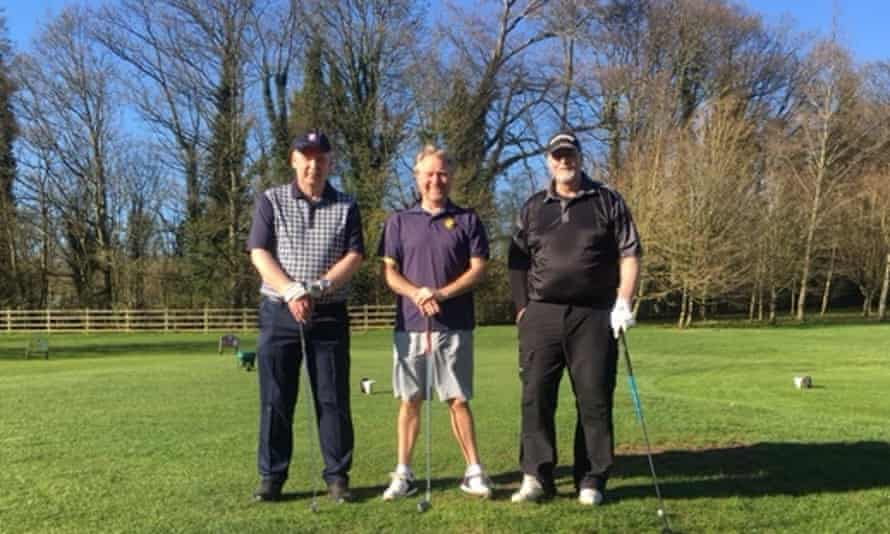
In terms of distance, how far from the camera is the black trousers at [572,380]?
4703 millimetres

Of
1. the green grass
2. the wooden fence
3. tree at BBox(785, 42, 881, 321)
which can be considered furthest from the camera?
tree at BBox(785, 42, 881, 321)

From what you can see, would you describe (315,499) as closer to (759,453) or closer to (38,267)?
(759,453)

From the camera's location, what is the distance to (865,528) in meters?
4.11

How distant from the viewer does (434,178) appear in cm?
494

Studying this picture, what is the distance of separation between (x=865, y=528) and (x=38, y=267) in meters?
41.8

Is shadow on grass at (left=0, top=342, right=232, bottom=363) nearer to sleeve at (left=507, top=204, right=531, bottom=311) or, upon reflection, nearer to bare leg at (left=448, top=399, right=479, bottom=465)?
bare leg at (left=448, top=399, right=479, bottom=465)

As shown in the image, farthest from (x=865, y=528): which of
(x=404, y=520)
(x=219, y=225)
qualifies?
(x=219, y=225)

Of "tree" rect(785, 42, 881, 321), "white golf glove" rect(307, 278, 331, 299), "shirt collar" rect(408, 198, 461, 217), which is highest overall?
"tree" rect(785, 42, 881, 321)

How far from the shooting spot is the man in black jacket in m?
4.70

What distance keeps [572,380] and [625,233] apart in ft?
3.15

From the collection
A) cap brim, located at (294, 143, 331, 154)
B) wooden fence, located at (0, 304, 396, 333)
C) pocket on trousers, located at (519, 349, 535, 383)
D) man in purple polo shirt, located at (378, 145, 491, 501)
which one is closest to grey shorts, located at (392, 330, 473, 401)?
man in purple polo shirt, located at (378, 145, 491, 501)

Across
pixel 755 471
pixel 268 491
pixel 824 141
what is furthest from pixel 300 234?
pixel 824 141

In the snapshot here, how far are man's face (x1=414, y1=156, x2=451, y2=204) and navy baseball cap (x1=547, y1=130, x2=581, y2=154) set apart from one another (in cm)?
69

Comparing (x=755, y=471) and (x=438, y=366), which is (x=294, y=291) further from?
(x=755, y=471)
